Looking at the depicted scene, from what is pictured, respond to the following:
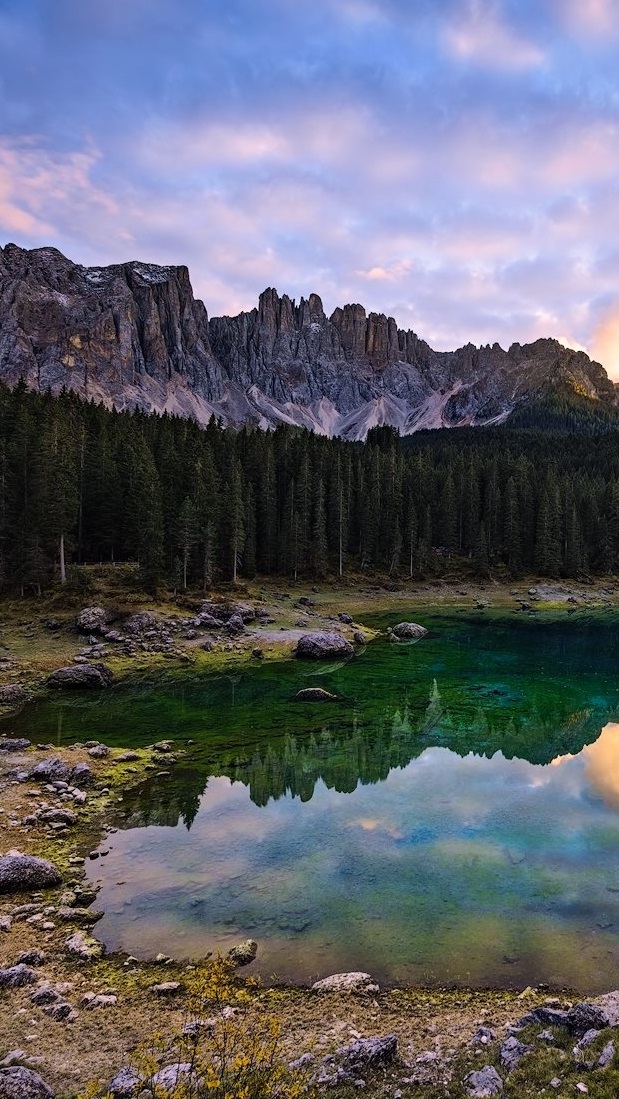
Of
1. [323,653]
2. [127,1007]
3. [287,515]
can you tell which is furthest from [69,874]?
[287,515]

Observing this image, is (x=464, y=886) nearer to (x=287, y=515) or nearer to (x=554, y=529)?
(x=287, y=515)

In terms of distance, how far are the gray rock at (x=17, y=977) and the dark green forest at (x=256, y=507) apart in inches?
1824

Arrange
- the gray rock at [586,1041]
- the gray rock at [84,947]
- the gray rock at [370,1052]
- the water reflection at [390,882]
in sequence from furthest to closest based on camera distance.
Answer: the water reflection at [390,882]
the gray rock at [84,947]
the gray rock at [370,1052]
the gray rock at [586,1041]

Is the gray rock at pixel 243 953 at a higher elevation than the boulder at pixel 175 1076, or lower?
lower

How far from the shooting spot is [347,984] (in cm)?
1211

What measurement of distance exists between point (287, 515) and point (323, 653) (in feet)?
141

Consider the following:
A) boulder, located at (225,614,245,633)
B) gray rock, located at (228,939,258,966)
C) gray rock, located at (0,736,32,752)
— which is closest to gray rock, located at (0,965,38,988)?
gray rock, located at (228,939,258,966)

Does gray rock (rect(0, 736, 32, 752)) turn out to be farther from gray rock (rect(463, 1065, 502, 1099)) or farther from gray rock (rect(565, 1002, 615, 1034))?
gray rock (rect(565, 1002, 615, 1034))

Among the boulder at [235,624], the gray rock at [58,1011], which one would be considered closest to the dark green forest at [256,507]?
the boulder at [235,624]

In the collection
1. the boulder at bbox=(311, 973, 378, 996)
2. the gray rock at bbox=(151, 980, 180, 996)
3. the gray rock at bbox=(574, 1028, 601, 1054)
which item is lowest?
the boulder at bbox=(311, 973, 378, 996)

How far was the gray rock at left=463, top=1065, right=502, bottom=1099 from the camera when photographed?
855cm

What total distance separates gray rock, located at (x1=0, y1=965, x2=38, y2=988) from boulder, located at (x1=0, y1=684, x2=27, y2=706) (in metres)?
24.0

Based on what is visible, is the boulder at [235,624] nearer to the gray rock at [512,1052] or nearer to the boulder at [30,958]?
the boulder at [30,958]

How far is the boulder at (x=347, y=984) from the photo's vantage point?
11977 millimetres
